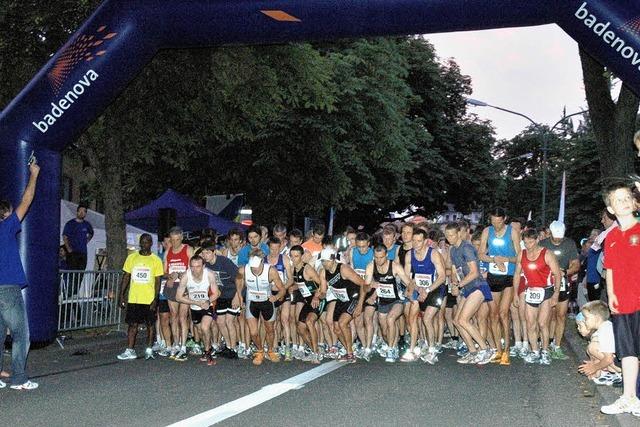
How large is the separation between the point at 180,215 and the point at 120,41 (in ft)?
44.0

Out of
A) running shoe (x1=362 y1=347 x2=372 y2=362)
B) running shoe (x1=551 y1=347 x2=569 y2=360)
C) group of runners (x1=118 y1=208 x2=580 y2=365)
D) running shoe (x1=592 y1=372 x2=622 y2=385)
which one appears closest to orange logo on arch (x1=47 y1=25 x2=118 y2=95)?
group of runners (x1=118 y1=208 x2=580 y2=365)

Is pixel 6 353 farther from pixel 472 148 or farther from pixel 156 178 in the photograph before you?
pixel 472 148

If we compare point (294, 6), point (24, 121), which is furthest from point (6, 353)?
point (294, 6)

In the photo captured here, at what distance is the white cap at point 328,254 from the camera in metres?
12.3

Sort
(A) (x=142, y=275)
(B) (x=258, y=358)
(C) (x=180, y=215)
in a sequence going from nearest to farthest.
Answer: (B) (x=258, y=358), (A) (x=142, y=275), (C) (x=180, y=215)

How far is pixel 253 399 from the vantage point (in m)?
8.64

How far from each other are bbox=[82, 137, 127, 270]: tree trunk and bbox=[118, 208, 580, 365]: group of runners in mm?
4533

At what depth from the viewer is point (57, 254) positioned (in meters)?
11.5

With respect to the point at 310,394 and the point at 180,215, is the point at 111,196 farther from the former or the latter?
the point at 310,394

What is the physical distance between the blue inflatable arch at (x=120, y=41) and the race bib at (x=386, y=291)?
343 cm

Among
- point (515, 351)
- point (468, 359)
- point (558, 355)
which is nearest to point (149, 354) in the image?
point (468, 359)

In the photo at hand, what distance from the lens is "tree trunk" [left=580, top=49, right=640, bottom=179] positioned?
13.3 meters

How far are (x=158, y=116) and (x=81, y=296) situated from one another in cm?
404

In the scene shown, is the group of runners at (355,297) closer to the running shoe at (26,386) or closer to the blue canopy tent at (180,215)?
the running shoe at (26,386)
